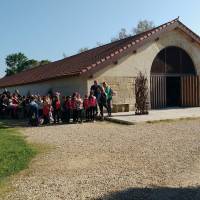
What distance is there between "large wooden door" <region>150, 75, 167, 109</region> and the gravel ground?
8699mm

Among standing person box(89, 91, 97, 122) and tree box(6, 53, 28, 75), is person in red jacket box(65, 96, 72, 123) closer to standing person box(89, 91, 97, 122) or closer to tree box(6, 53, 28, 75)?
standing person box(89, 91, 97, 122)

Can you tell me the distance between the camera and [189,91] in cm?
2397

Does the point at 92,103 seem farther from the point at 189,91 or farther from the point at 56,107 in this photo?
the point at 189,91

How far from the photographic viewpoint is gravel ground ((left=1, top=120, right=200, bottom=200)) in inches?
268

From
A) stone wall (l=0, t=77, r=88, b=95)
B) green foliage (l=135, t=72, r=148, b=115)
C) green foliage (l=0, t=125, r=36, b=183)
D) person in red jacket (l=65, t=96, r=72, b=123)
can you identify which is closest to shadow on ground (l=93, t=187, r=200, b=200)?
green foliage (l=0, t=125, r=36, b=183)

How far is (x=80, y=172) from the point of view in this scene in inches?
325

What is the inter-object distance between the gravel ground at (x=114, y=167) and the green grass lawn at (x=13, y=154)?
280 millimetres

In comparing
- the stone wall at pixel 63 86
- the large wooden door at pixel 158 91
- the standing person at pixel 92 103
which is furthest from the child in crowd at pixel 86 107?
the large wooden door at pixel 158 91

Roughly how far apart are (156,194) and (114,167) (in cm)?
213

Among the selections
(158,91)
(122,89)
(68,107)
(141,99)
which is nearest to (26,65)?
(158,91)

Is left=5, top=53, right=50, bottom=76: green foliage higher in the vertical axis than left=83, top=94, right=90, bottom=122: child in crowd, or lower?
higher

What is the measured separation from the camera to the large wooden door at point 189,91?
23969 millimetres

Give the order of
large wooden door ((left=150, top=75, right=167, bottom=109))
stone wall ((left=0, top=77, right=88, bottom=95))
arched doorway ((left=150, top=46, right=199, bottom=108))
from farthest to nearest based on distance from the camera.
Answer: arched doorway ((left=150, top=46, right=199, bottom=108)) → large wooden door ((left=150, top=75, right=167, bottom=109)) → stone wall ((left=0, top=77, right=88, bottom=95))

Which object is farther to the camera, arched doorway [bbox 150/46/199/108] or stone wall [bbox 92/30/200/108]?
arched doorway [bbox 150/46/199/108]
